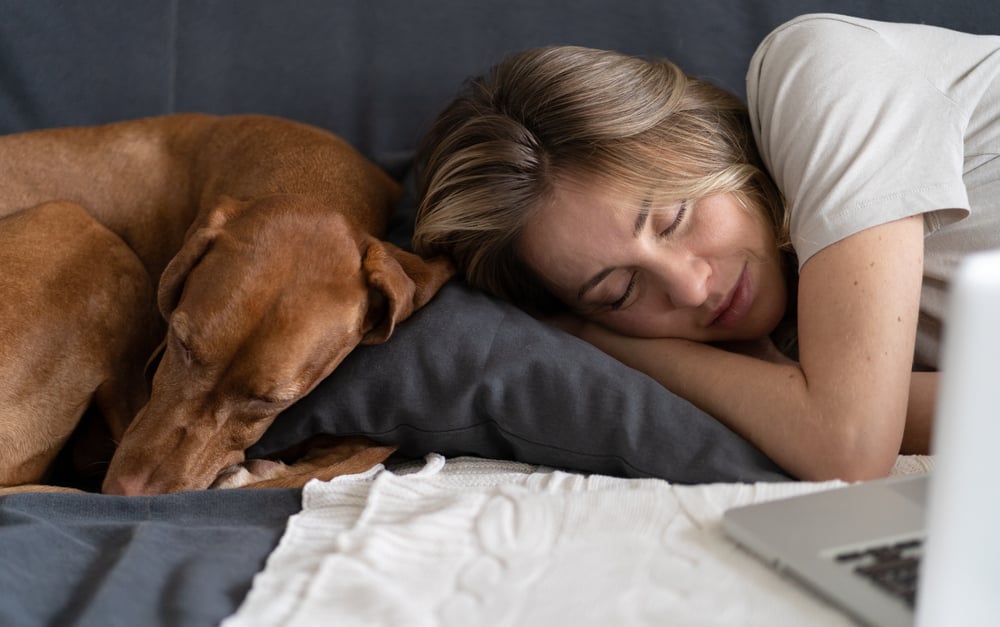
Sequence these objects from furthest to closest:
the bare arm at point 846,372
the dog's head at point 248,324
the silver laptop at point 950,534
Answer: the dog's head at point 248,324, the bare arm at point 846,372, the silver laptop at point 950,534

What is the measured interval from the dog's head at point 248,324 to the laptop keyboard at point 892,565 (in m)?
1.01

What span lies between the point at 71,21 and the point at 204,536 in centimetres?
175

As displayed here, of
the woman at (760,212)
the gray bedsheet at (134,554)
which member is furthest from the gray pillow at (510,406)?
the gray bedsheet at (134,554)

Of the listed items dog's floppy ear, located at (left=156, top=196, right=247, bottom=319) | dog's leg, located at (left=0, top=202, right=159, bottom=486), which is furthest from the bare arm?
dog's leg, located at (left=0, top=202, right=159, bottom=486)

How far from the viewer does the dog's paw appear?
6.74 ft

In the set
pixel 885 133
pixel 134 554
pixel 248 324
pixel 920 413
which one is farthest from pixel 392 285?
pixel 920 413

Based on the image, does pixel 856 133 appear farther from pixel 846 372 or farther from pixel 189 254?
pixel 189 254

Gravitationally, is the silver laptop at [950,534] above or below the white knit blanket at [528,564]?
above

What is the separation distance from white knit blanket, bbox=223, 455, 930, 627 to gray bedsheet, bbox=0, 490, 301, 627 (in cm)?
6

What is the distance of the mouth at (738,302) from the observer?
2119mm

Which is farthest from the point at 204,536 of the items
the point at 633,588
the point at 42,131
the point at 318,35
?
the point at 318,35

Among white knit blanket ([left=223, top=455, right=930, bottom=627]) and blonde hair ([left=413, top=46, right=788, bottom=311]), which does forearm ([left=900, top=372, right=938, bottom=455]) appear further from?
white knit blanket ([left=223, top=455, right=930, bottom=627])

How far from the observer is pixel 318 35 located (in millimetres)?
2900

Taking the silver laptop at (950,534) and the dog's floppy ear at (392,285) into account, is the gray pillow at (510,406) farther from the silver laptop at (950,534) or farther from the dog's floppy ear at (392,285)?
the silver laptop at (950,534)
